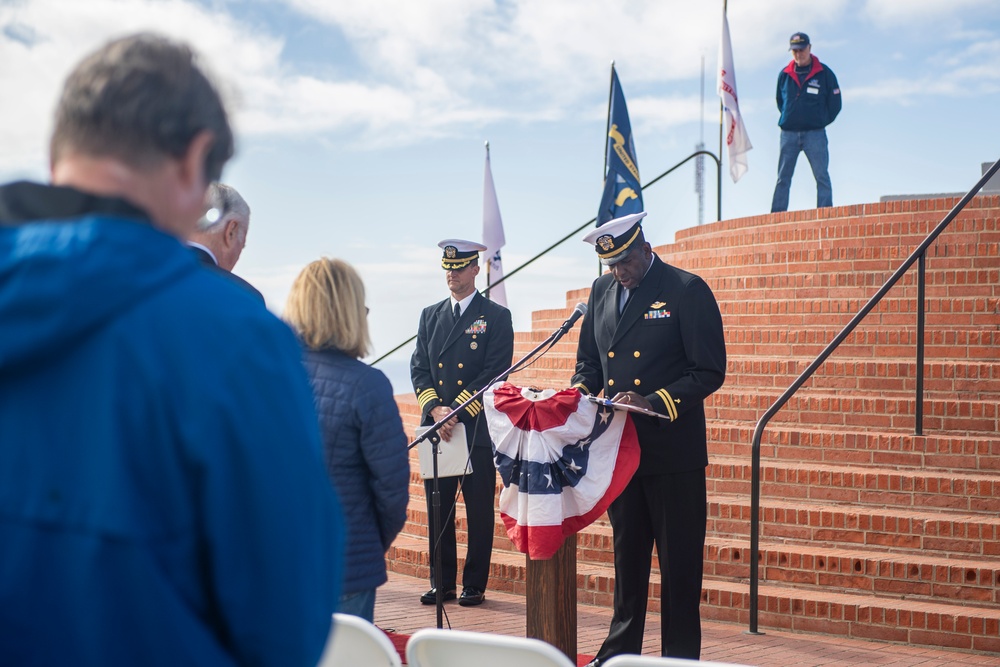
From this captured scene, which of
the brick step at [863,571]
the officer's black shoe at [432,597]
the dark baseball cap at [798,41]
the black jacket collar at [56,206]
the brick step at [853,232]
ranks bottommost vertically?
the officer's black shoe at [432,597]

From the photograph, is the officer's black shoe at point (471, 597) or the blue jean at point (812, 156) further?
the blue jean at point (812, 156)

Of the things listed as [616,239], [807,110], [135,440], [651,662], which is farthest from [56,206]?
[807,110]

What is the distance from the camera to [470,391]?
6.86m

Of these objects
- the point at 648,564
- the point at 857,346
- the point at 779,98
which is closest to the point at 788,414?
the point at 857,346

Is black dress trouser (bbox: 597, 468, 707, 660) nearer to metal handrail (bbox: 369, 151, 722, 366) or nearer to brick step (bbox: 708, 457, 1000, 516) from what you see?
brick step (bbox: 708, 457, 1000, 516)

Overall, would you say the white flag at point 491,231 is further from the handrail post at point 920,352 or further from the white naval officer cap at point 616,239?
the white naval officer cap at point 616,239

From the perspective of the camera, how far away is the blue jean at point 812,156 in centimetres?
1103

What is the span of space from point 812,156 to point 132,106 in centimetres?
1067

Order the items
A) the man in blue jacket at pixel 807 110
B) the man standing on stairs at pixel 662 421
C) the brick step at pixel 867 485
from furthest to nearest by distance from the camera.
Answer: the man in blue jacket at pixel 807 110, the brick step at pixel 867 485, the man standing on stairs at pixel 662 421

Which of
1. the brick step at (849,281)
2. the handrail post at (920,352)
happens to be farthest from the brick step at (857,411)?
the brick step at (849,281)

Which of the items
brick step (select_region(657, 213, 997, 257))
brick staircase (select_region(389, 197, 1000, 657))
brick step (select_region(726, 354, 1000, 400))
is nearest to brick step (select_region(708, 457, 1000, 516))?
brick staircase (select_region(389, 197, 1000, 657))

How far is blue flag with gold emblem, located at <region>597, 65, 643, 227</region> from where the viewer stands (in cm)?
1149

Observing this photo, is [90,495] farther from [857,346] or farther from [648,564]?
[857,346]

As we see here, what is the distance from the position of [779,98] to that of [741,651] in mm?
7311
